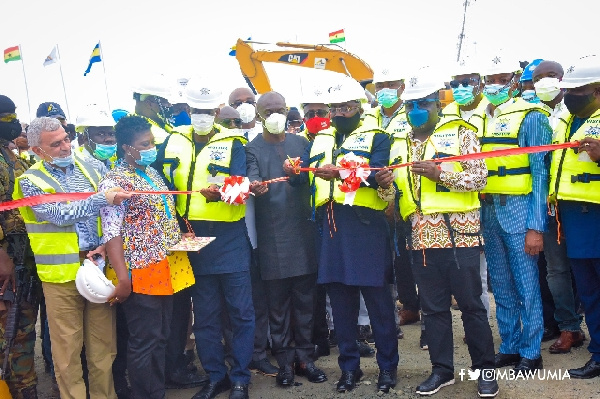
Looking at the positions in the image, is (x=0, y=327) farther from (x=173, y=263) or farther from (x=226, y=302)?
(x=226, y=302)

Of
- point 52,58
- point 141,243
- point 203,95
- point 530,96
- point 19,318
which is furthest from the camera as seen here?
point 52,58

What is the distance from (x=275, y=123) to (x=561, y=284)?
3189mm

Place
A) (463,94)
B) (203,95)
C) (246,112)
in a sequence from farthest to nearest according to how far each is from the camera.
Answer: (246,112) → (463,94) → (203,95)

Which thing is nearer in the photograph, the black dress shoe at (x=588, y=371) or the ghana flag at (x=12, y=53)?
the black dress shoe at (x=588, y=371)

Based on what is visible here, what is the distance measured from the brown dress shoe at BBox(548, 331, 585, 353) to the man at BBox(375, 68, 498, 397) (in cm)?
118

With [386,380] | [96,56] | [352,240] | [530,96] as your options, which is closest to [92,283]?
[352,240]

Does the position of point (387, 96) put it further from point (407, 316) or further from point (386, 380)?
point (386, 380)

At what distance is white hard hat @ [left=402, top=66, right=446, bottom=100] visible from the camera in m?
4.73

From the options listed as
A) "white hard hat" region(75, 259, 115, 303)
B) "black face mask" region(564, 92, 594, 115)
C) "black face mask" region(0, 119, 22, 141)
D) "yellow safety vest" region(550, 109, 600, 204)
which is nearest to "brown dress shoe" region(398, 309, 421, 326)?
"yellow safety vest" region(550, 109, 600, 204)

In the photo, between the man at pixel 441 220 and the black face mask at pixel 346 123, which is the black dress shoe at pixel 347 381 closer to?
the man at pixel 441 220

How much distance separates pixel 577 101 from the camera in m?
4.84

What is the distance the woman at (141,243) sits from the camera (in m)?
4.47

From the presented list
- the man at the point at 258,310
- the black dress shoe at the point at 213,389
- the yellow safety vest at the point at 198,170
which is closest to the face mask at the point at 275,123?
the yellow safety vest at the point at 198,170

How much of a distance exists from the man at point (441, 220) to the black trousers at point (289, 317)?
1125mm
